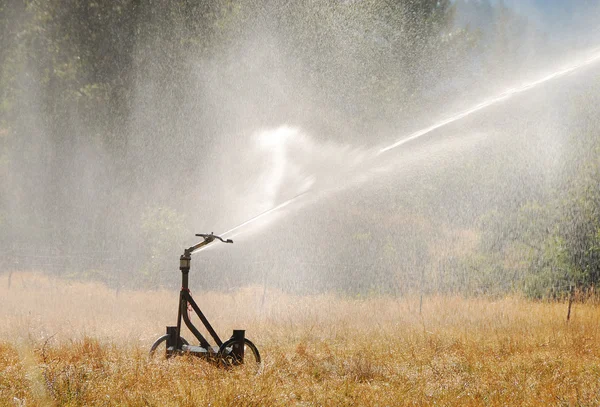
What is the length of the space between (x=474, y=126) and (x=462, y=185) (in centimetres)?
598

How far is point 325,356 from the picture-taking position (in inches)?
414

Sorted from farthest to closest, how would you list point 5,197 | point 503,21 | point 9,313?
point 503,21 < point 5,197 < point 9,313

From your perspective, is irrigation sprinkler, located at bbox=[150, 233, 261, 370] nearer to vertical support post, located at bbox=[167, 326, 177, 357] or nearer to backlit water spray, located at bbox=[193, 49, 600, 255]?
vertical support post, located at bbox=[167, 326, 177, 357]

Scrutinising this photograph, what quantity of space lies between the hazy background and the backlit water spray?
397 mm

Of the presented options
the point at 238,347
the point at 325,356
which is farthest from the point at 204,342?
the point at 325,356

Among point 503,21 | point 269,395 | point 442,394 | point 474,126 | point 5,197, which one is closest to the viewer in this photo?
point 269,395

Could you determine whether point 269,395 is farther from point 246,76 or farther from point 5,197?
point 5,197

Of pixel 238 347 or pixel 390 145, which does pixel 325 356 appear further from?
pixel 390 145

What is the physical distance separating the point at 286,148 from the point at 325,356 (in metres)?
17.2

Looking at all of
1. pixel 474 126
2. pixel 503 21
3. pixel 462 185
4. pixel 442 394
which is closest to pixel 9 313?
pixel 442 394

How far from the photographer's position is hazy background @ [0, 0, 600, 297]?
21578 mm

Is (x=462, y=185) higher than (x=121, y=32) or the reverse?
the reverse

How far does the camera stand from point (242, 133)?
29094 millimetres

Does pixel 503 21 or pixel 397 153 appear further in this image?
pixel 503 21
